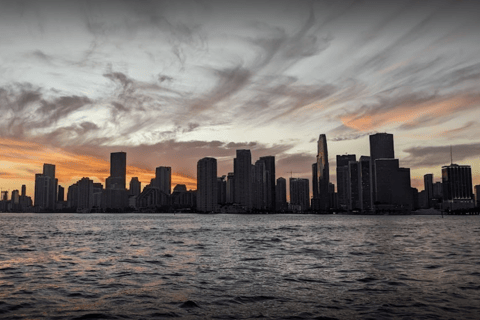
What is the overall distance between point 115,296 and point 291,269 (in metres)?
18.7

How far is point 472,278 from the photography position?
1346 inches

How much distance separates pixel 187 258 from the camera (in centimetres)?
4959

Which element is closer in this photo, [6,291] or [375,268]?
[6,291]

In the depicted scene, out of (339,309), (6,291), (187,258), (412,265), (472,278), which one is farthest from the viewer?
(187,258)

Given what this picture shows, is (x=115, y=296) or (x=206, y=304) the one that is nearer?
(x=206, y=304)

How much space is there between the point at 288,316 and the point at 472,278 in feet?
70.7

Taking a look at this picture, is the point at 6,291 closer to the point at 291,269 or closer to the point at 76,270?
the point at 76,270

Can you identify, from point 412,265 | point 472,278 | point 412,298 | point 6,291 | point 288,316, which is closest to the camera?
point 288,316

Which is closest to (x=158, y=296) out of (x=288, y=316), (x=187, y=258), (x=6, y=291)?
(x=288, y=316)

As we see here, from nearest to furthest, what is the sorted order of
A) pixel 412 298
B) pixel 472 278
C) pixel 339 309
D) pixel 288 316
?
1. pixel 288 316
2. pixel 339 309
3. pixel 412 298
4. pixel 472 278

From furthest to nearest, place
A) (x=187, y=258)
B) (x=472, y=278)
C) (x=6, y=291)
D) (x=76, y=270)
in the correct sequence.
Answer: (x=187, y=258) → (x=76, y=270) → (x=472, y=278) → (x=6, y=291)

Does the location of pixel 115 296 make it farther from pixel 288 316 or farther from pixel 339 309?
pixel 339 309

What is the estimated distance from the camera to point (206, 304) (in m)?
24.7

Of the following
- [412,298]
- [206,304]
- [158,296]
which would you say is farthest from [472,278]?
[158,296]
